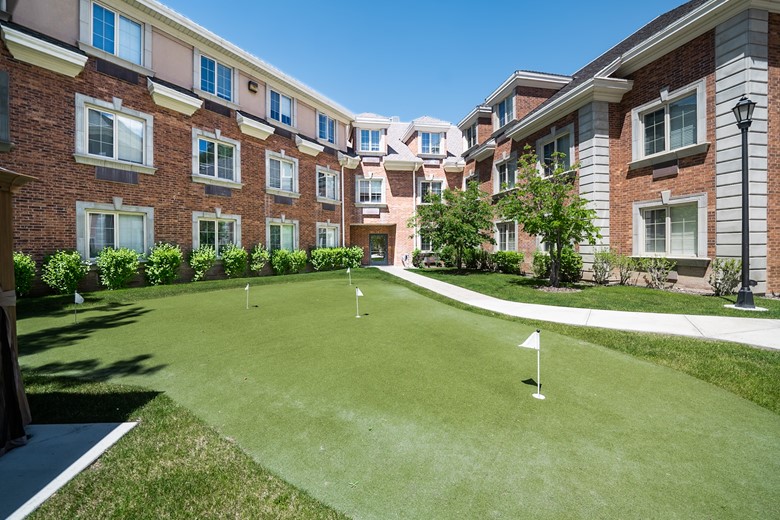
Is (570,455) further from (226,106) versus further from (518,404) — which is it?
(226,106)

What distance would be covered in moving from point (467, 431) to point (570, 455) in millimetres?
876

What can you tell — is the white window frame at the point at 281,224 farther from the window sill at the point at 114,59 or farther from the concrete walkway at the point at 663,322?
the concrete walkway at the point at 663,322

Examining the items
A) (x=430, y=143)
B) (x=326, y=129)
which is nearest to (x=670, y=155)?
(x=430, y=143)

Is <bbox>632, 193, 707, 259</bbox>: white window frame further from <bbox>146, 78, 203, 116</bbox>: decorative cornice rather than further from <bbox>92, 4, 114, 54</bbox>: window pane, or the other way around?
<bbox>92, 4, 114, 54</bbox>: window pane

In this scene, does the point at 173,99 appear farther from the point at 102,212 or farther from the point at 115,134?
the point at 102,212

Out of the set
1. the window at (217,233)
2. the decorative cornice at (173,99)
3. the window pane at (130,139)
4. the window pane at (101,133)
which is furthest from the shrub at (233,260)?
the decorative cornice at (173,99)

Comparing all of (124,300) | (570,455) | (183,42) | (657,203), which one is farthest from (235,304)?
(657,203)

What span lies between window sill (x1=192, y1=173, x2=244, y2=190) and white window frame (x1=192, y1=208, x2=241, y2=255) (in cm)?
138

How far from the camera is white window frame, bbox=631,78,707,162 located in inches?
437

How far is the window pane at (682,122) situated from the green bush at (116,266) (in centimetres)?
2034

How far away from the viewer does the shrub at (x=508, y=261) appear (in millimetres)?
19047

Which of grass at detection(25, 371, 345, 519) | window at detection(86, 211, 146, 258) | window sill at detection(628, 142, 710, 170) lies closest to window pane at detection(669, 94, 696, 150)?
window sill at detection(628, 142, 710, 170)

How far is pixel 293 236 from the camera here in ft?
66.8

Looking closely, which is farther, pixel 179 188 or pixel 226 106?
pixel 226 106
